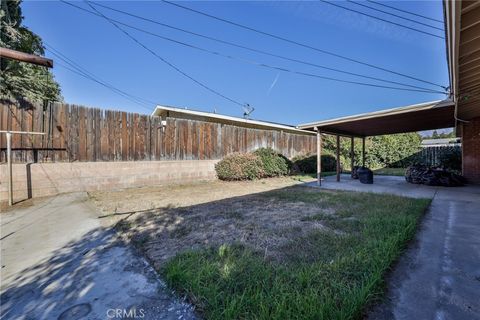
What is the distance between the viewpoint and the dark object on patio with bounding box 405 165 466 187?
25.7ft

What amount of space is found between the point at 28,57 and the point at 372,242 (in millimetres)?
4814

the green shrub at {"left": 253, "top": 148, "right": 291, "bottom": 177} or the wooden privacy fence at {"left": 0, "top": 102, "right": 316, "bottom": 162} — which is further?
the green shrub at {"left": 253, "top": 148, "right": 291, "bottom": 177}

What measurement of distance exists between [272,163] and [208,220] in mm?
6898

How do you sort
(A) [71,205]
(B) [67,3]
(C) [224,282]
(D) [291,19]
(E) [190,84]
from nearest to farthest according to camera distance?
(C) [224,282] < (A) [71,205] < (B) [67,3] < (D) [291,19] < (E) [190,84]

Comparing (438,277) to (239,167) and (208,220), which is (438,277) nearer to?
(208,220)

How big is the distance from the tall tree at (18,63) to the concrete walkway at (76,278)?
8.46m

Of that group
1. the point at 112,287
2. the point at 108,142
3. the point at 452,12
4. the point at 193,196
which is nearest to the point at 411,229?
the point at 452,12

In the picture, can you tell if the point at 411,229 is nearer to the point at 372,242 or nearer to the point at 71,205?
the point at 372,242

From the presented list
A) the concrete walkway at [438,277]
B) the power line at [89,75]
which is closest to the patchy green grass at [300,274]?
the concrete walkway at [438,277]

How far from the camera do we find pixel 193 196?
654 centimetres

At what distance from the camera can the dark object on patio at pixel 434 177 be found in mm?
7824

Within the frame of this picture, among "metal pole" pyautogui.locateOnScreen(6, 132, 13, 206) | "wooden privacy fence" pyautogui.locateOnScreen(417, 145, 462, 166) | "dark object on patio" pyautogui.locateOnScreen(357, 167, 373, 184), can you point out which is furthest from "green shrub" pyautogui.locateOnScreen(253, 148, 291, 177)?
"wooden privacy fence" pyautogui.locateOnScreen(417, 145, 462, 166)

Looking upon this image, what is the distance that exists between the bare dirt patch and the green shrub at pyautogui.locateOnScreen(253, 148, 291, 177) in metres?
3.98

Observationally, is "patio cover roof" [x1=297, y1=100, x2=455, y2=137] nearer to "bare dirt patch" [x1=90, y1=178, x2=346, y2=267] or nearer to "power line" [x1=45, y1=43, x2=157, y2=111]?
"bare dirt patch" [x1=90, y1=178, x2=346, y2=267]
